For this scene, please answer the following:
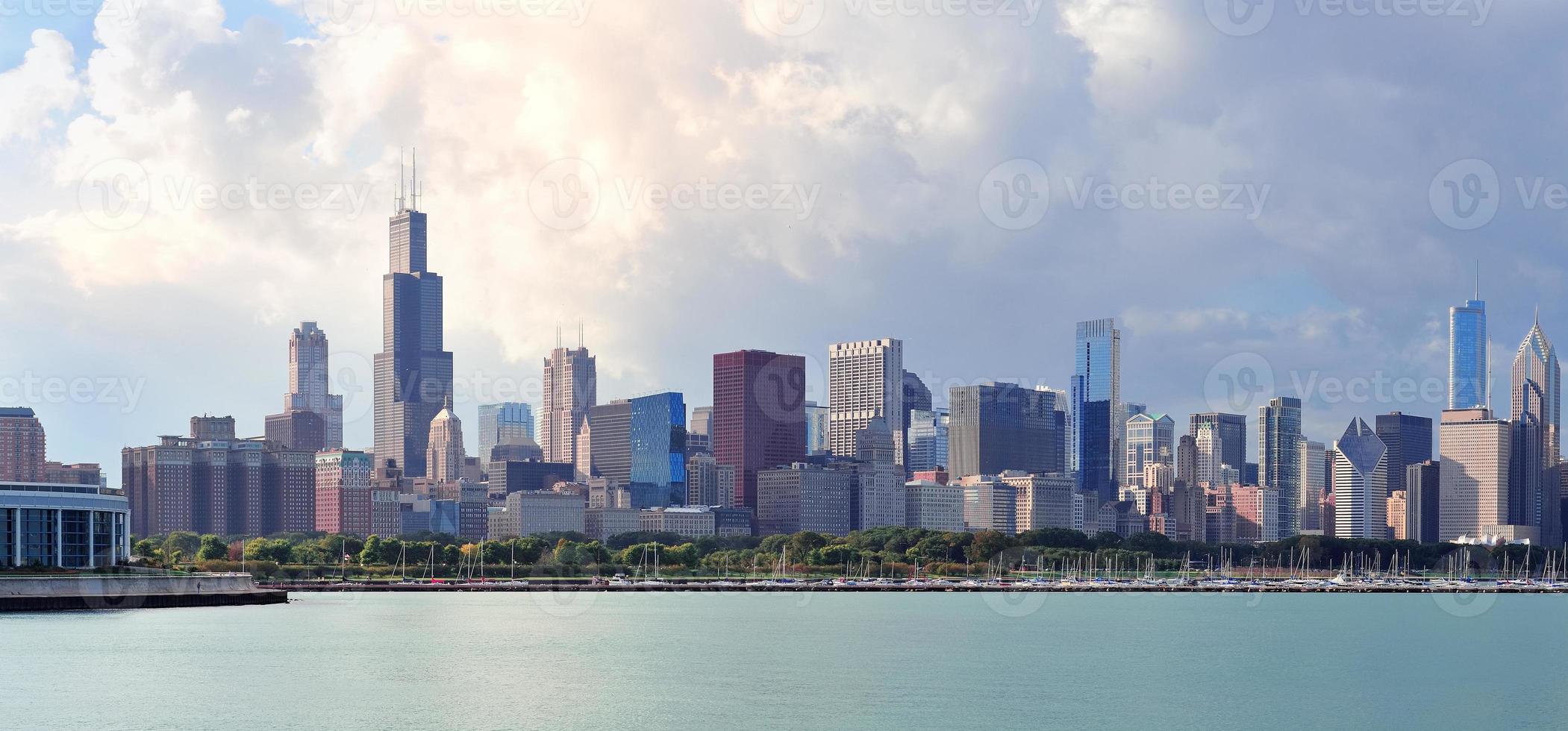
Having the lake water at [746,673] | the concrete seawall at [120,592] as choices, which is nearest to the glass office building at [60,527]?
the concrete seawall at [120,592]

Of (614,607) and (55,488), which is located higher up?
(55,488)

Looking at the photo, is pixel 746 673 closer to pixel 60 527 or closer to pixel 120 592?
pixel 120 592

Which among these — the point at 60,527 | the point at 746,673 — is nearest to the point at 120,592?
the point at 60,527

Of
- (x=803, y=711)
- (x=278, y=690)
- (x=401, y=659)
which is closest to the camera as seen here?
(x=803, y=711)

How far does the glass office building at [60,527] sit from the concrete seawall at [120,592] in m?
5.27

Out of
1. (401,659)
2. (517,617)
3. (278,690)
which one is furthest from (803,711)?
(517,617)

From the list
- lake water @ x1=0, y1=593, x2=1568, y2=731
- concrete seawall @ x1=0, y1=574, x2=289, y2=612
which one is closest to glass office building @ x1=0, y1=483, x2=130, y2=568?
concrete seawall @ x1=0, y1=574, x2=289, y2=612

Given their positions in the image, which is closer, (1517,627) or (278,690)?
(278,690)

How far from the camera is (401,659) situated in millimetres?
103625

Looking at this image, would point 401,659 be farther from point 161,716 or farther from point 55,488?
point 55,488

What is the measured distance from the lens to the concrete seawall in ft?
440

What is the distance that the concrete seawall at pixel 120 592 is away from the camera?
13412cm

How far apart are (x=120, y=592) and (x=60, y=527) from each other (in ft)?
31.4

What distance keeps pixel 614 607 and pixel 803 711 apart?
10222cm
